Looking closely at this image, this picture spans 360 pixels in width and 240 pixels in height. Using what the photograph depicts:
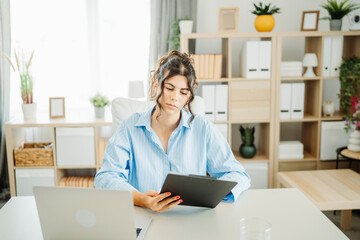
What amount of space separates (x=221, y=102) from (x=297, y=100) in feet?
2.09

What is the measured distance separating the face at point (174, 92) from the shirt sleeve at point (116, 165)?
23cm

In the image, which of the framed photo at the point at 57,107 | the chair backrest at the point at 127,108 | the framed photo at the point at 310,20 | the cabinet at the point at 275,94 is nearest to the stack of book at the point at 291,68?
the cabinet at the point at 275,94

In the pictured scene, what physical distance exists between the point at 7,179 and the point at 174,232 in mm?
2791

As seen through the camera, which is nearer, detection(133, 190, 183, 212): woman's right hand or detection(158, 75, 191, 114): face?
detection(133, 190, 183, 212): woman's right hand

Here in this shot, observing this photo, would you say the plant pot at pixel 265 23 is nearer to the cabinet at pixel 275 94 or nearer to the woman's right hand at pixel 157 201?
the cabinet at pixel 275 94

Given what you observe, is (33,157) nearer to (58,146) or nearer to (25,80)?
(58,146)

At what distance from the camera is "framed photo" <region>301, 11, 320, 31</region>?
10.4 ft

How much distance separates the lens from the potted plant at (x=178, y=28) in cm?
319


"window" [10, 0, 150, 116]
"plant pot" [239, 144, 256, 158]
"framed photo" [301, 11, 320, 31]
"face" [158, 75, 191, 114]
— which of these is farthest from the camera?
"window" [10, 0, 150, 116]

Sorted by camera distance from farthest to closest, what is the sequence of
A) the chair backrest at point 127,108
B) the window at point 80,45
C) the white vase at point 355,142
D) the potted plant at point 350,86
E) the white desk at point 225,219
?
the window at point 80,45, the potted plant at point 350,86, the white vase at point 355,142, the chair backrest at point 127,108, the white desk at point 225,219

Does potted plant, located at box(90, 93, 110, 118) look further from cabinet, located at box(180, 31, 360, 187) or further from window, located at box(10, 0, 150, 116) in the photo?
cabinet, located at box(180, 31, 360, 187)

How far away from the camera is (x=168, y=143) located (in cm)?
166

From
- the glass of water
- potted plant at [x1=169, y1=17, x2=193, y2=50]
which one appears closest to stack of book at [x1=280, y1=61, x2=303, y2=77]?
potted plant at [x1=169, y1=17, x2=193, y2=50]

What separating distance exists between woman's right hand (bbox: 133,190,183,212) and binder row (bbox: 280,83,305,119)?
2.10 metres
